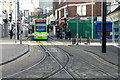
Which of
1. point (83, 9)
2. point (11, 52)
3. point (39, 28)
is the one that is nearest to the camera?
point (11, 52)

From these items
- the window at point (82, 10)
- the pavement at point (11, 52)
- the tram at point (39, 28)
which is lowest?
the pavement at point (11, 52)

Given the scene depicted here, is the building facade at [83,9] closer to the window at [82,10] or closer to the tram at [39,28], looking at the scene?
the window at [82,10]

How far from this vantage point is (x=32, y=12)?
146 m

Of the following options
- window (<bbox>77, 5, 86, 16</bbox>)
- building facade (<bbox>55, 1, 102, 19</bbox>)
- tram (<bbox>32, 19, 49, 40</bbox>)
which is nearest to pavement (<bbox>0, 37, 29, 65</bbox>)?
tram (<bbox>32, 19, 49, 40</bbox>)

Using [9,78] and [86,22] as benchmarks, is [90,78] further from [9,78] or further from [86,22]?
[86,22]

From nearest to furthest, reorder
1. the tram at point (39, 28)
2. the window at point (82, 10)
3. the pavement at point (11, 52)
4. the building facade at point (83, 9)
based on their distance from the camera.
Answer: the pavement at point (11, 52), the tram at point (39, 28), the building facade at point (83, 9), the window at point (82, 10)

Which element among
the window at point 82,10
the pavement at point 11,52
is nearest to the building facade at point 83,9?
the window at point 82,10

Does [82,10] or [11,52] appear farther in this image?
[82,10]

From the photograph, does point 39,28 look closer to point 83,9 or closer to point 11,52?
point 83,9

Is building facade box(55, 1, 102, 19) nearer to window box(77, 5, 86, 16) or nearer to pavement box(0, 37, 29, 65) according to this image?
window box(77, 5, 86, 16)

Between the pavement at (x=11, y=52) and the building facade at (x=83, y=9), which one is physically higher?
the building facade at (x=83, y=9)

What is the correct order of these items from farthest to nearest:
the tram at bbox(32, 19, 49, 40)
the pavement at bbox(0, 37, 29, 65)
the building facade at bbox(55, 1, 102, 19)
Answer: the building facade at bbox(55, 1, 102, 19) < the tram at bbox(32, 19, 49, 40) < the pavement at bbox(0, 37, 29, 65)

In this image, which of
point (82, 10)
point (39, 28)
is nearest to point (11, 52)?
point (39, 28)

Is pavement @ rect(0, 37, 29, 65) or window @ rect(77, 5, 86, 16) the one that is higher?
window @ rect(77, 5, 86, 16)
